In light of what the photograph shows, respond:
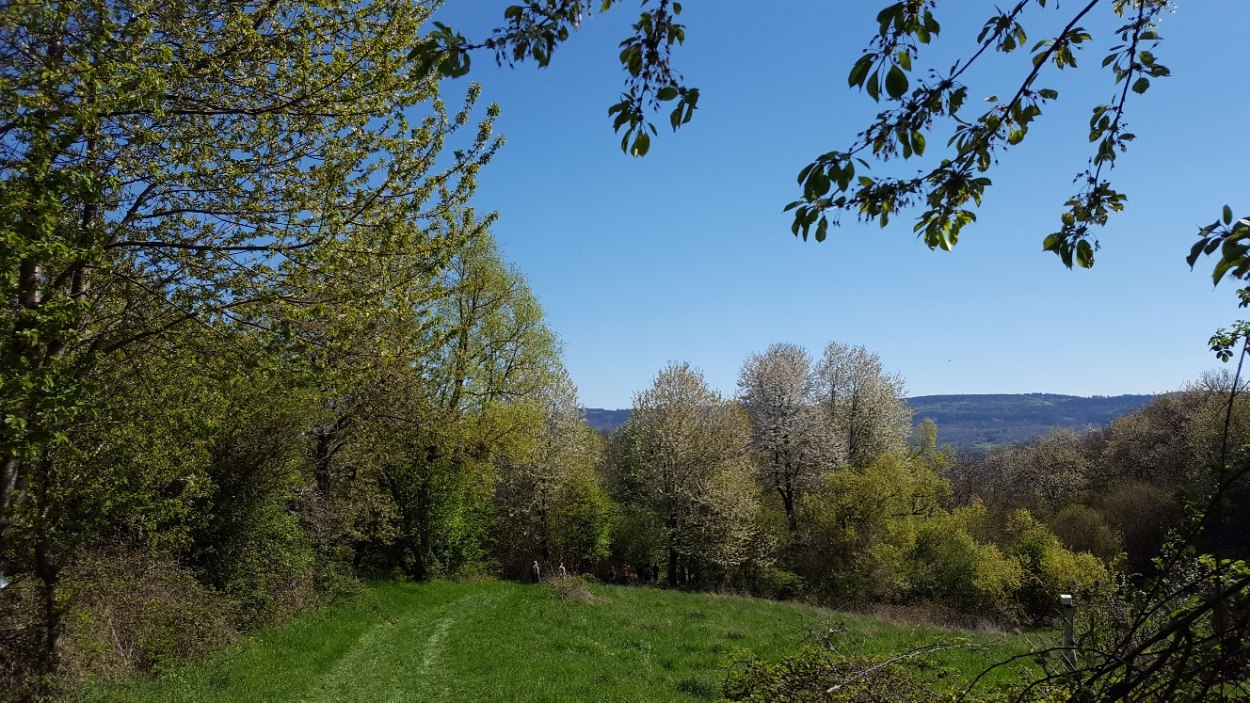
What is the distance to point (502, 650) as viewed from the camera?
40.4 ft

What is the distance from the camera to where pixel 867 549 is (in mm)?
26406

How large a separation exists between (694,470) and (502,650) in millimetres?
16010

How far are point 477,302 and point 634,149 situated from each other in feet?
67.1

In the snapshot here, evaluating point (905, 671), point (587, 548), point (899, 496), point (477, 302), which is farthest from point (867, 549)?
point (905, 671)

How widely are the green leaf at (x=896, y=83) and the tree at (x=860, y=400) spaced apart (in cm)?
3394

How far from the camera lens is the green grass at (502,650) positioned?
31.6 feet

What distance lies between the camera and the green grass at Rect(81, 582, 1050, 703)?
9633mm

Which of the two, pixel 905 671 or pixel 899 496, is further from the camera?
pixel 899 496

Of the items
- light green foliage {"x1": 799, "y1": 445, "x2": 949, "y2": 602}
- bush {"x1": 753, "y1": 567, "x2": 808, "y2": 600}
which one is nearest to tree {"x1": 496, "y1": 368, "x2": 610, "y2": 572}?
bush {"x1": 753, "y1": 567, "x2": 808, "y2": 600}

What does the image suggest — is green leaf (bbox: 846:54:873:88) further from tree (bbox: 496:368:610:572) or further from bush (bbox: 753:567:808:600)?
bush (bbox: 753:567:808:600)

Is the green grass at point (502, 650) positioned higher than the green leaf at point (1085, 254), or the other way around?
the green leaf at point (1085, 254)

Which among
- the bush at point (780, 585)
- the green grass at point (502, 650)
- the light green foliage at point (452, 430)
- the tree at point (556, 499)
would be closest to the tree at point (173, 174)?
the green grass at point (502, 650)

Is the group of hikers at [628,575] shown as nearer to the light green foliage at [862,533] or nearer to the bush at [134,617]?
the light green foliage at [862,533]

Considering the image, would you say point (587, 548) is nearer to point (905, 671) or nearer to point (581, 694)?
point (581, 694)
